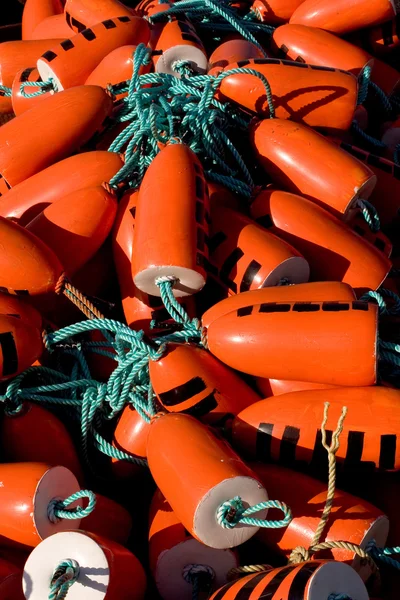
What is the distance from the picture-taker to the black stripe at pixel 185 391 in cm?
126

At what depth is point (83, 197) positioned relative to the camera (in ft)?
4.91

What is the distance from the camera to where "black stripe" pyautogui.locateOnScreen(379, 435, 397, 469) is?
1153 mm

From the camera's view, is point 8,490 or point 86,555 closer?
point 86,555

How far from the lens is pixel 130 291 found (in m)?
1.51

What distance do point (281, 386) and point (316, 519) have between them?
10.7 inches

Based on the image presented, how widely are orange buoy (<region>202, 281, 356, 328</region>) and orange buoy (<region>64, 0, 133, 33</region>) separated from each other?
1.08 meters

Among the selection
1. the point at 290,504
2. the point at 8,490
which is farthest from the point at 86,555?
the point at 290,504

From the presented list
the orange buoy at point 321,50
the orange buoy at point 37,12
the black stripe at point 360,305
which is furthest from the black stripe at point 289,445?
the orange buoy at point 37,12

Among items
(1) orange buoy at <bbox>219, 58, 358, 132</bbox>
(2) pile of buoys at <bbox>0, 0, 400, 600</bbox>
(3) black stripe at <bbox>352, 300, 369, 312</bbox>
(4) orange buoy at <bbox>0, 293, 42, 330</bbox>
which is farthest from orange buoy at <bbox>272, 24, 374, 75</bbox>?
(4) orange buoy at <bbox>0, 293, 42, 330</bbox>

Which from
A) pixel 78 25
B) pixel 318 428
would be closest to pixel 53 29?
pixel 78 25

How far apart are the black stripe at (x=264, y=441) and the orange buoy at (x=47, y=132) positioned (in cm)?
84

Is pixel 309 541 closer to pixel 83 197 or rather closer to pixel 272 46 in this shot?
pixel 83 197

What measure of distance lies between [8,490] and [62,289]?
1.39ft

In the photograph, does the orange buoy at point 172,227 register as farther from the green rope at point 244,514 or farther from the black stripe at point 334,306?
the green rope at point 244,514
